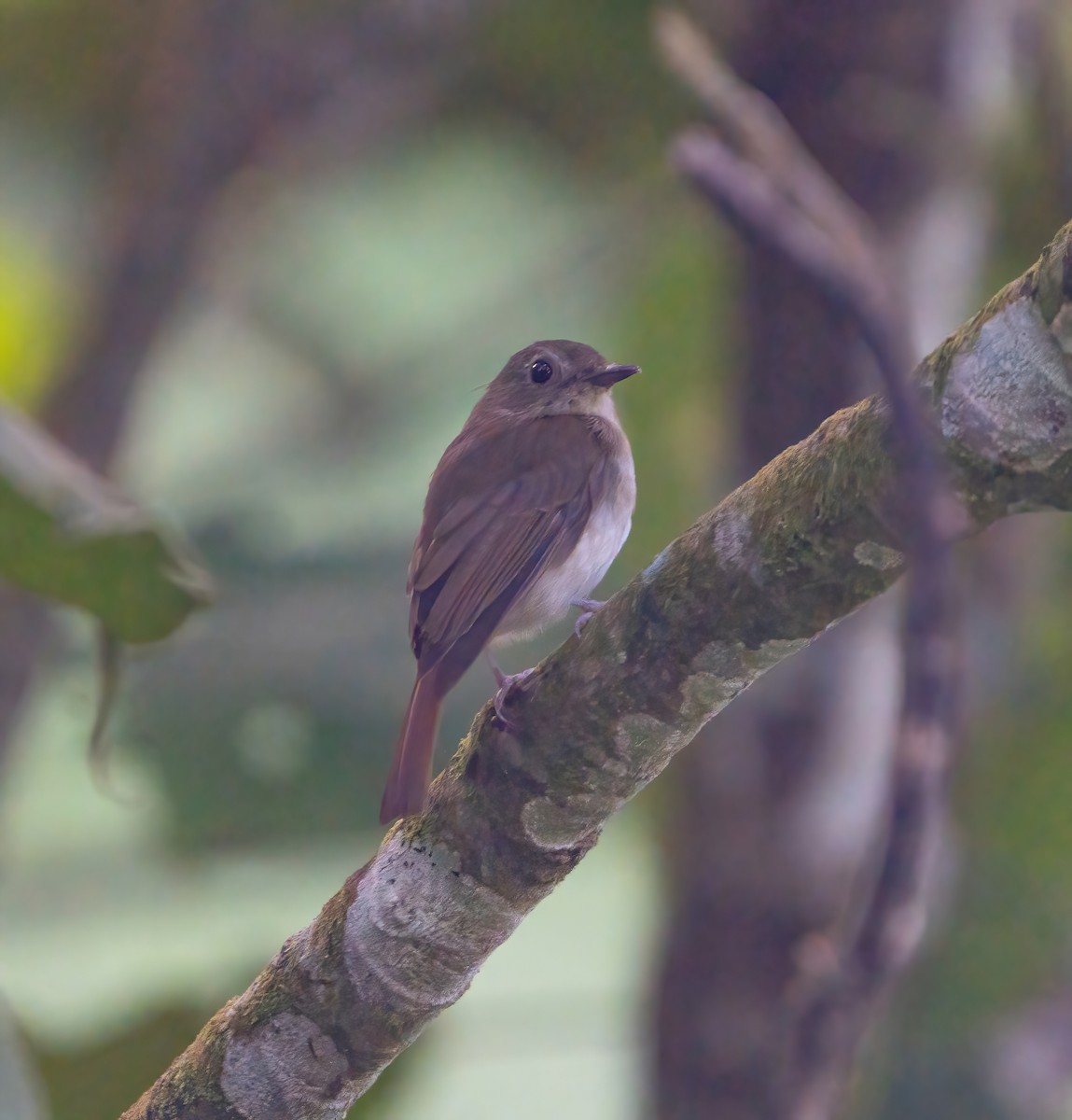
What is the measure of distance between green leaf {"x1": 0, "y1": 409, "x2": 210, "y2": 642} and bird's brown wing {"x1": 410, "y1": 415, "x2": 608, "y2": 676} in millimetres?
412

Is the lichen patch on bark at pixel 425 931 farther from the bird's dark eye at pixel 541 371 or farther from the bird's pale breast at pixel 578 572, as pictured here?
the bird's dark eye at pixel 541 371

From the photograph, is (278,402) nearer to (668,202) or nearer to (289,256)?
(289,256)

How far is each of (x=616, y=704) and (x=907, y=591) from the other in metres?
0.34

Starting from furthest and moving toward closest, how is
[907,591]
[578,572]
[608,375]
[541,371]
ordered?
[541,371] < [608,375] < [578,572] < [907,591]

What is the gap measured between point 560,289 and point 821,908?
307 cm

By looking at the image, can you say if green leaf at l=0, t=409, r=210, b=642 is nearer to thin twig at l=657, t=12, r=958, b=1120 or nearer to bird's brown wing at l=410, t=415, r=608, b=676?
bird's brown wing at l=410, t=415, r=608, b=676

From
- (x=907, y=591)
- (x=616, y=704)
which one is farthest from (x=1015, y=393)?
(x=616, y=704)

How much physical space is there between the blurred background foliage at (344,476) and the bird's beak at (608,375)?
2.12 feet

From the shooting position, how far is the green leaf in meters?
2.12

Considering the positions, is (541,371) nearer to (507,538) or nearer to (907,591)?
(507,538)

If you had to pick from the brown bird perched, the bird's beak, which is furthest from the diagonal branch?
the bird's beak

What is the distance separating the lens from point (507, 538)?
2574 millimetres

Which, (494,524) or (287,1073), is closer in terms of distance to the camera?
(287,1073)

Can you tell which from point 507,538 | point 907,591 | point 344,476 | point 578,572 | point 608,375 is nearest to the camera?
point 907,591
